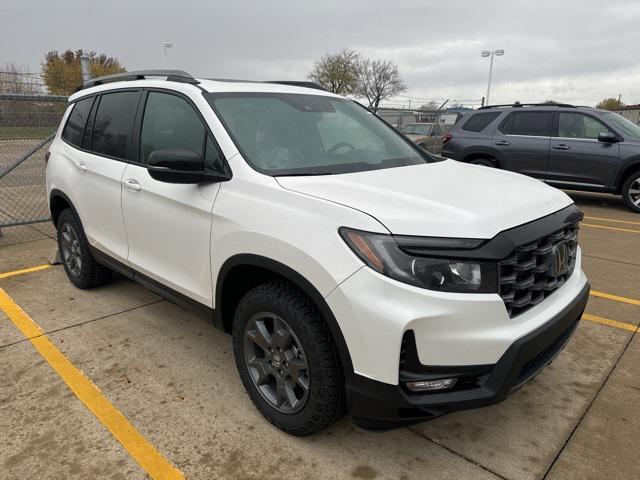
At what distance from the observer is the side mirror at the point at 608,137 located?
830cm

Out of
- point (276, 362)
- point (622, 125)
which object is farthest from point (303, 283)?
point (622, 125)

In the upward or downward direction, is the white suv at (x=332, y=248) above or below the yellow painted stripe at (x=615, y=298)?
above

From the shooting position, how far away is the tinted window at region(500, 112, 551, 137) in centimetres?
903

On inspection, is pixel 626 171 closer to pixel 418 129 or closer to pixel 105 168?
pixel 418 129

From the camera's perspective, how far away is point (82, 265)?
171 inches

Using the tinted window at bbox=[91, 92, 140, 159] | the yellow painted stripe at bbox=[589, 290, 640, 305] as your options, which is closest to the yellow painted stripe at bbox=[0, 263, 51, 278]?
the tinted window at bbox=[91, 92, 140, 159]

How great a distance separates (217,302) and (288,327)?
60 cm

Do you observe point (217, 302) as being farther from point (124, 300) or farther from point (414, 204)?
point (124, 300)

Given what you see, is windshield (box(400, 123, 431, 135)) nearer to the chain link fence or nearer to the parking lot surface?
the chain link fence

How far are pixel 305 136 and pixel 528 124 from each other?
753cm

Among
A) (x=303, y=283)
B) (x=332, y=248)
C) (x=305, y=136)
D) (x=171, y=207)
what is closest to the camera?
(x=332, y=248)

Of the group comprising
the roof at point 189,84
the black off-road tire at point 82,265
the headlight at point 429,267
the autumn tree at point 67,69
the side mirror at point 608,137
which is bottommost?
the black off-road tire at point 82,265

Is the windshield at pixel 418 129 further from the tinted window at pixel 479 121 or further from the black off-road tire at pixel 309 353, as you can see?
the black off-road tire at pixel 309 353

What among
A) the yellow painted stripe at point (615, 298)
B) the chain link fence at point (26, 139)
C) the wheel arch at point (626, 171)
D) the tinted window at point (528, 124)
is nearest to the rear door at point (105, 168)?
the chain link fence at point (26, 139)
